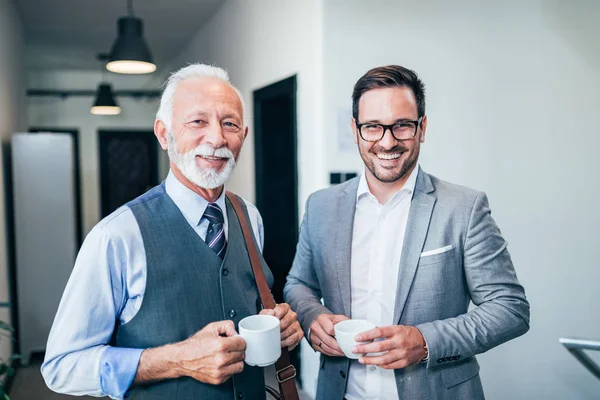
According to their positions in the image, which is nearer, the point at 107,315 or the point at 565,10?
the point at 107,315

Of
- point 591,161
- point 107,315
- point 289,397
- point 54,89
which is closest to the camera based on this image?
point 107,315

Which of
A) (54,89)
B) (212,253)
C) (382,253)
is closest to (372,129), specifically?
(382,253)

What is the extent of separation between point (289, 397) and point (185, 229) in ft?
1.63

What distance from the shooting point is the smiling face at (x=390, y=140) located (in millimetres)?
1444

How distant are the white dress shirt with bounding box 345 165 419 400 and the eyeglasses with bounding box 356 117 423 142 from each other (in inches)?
5.5

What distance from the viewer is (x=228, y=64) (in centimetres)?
477

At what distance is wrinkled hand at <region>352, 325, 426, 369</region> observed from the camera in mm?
1199

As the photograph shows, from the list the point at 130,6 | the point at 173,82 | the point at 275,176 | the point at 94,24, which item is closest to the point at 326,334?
the point at 173,82

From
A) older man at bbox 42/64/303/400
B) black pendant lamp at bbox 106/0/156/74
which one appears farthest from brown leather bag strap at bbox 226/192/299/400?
black pendant lamp at bbox 106/0/156/74

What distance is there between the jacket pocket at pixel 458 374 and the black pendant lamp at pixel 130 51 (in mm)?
3162

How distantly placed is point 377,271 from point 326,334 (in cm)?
24

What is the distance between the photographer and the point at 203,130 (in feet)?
4.22

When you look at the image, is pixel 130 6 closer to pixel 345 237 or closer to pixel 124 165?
pixel 345 237

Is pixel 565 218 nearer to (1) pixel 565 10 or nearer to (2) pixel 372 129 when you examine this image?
(1) pixel 565 10
